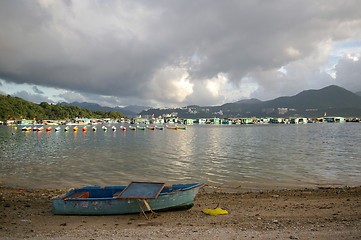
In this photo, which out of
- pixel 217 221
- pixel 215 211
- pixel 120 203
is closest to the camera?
pixel 217 221

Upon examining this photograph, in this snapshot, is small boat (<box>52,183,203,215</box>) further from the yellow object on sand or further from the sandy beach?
the yellow object on sand

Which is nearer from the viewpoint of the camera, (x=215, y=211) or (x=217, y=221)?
(x=217, y=221)

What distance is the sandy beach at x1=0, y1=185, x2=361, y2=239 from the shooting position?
10008 mm

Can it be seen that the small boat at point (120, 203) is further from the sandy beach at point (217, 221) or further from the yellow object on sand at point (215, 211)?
the yellow object on sand at point (215, 211)

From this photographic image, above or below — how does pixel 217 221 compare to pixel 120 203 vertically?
below

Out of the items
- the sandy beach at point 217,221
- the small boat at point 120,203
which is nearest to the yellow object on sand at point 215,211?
the sandy beach at point 217,221

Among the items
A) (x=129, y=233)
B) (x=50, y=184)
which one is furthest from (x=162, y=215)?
(x=50, y=184)

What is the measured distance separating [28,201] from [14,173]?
44.8 feet

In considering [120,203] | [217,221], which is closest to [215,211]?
[217,221]

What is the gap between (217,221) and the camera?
38.5 feet

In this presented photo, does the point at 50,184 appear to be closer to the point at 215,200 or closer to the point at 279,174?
the point at 215,200

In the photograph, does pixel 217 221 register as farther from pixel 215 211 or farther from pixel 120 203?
pixel 120 203

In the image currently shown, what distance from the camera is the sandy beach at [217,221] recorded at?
10.0 metres

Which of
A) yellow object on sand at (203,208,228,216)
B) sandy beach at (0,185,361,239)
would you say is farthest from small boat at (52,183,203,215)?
yellow object on sand at (203,208,228,216)
